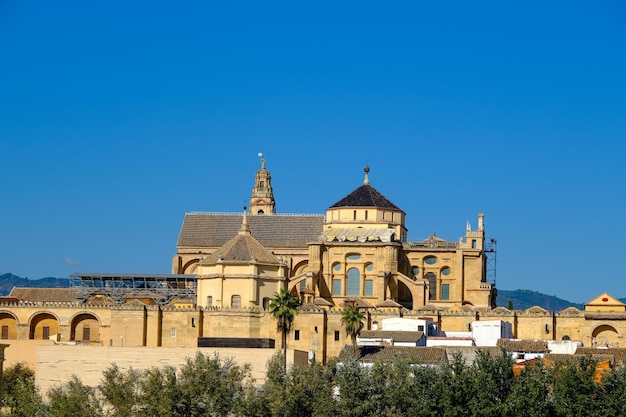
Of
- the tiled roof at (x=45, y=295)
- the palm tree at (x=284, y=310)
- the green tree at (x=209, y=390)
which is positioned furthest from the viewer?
the tiled roof at (x=45, y=295)

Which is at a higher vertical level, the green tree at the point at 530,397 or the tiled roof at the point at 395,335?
the tiled roof at the point at 395,335

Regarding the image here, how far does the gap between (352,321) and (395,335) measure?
2.99 m

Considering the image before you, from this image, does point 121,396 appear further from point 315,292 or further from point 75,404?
point 315,292

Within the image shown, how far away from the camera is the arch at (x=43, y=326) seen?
100188 mm

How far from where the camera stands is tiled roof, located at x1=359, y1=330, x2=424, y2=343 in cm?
8806

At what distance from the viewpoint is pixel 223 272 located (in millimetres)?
95875

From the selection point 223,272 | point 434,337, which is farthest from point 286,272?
point 434,337

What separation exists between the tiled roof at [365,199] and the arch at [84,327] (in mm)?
22195

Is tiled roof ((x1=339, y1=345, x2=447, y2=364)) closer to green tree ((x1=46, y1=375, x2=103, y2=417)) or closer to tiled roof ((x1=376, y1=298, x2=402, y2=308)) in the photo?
tiled roof ((x1=376, y1=298, x2=402, y2=308))

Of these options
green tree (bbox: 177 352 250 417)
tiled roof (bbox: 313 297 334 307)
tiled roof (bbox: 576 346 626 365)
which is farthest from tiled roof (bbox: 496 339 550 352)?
green tree (bbox: 177 352 250 417)

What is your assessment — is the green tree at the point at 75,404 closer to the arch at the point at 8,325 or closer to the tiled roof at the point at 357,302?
the arch at the point at 8,325

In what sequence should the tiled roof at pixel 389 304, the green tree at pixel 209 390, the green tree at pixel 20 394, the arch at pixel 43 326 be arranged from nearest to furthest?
the green tree at pixel 209 390
the green tree at pixel 20 394
the tiled roof at pixel 389 304
the arch at pixel 43 326

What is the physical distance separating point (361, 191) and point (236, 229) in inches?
415

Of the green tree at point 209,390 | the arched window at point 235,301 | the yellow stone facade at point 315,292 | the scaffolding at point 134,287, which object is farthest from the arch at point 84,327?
the green tree at point 209,390
